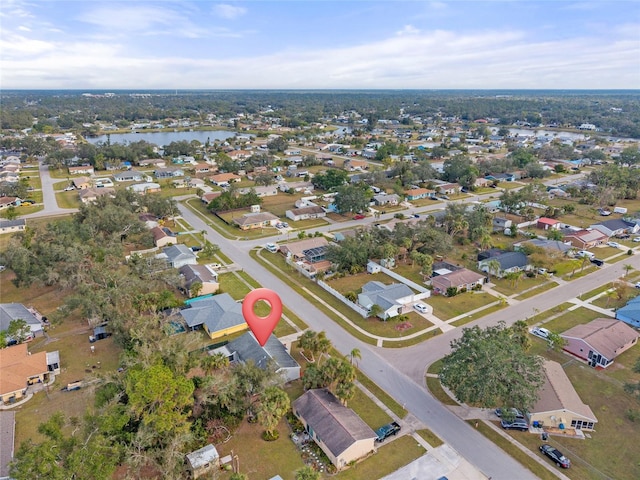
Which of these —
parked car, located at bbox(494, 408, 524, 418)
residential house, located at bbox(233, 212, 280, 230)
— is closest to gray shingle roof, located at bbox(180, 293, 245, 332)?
parked car, located at bbox(494, 408, 524, 418)

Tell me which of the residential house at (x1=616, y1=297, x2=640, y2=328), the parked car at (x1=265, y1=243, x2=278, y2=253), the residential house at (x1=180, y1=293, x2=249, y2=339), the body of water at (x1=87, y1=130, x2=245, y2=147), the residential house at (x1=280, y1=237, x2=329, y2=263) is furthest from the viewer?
the body of water at (x1=87, y1=130, x2=245, y2=147)

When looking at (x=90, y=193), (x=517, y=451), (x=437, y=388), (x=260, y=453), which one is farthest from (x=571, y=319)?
(x=90, y=193)

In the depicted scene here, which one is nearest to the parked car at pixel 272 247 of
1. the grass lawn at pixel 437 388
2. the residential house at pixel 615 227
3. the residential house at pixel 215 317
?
the residential house at pixel 215 317

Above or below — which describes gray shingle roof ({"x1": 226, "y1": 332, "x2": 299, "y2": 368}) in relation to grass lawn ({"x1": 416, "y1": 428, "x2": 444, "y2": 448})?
above

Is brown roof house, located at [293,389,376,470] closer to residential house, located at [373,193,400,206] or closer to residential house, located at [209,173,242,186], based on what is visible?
residential house, located at [373,193,400,206]

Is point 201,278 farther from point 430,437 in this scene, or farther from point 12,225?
point 12,225

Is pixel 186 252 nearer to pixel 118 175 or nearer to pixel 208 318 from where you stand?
pixel 208 318

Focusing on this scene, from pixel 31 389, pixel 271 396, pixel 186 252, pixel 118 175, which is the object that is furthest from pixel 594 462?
pixel 118 175
